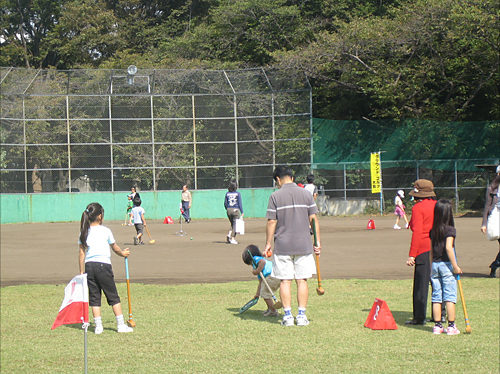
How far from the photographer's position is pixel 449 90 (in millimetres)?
31203

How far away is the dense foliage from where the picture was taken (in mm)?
29234

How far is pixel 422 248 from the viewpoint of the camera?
22.7 ft

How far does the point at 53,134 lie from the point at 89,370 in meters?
25.7

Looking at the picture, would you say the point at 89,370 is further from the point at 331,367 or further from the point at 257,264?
the point at 257,264

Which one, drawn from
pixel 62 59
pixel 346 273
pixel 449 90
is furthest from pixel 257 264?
pixel 62 59

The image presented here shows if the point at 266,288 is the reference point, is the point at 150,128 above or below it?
above

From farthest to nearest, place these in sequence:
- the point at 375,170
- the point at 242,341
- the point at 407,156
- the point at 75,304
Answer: the point at 407,156 < the point at 375,170 < the point at 242,341 < the point at 75,304

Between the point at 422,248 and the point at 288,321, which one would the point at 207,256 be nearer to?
the point at 288,321

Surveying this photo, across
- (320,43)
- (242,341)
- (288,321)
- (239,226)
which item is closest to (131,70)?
(320,43)

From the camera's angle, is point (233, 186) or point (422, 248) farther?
point (233, 186)

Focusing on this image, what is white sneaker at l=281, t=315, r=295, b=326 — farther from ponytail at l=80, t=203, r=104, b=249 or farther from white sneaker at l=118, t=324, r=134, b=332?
ponytail at l=80, t=203, r=104, b=249

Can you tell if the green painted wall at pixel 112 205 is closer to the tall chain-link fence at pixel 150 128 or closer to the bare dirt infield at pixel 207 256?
the tall chain-link fence at pixel 150 128

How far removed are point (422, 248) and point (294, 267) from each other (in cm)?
154

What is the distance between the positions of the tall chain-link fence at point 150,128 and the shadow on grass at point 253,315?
21905 millimetres
